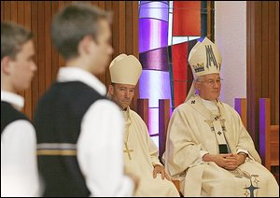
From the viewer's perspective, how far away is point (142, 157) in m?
4.00

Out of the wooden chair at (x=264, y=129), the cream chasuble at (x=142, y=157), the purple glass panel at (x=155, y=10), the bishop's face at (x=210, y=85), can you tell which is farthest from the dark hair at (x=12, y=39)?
the purple glass panel at (x=155, y=10)

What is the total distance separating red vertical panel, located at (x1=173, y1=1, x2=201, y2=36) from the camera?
5332mm

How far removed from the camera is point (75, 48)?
1.88m

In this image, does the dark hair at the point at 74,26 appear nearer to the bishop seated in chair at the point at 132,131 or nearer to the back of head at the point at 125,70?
the bishop seated in chair at the point at 132,131

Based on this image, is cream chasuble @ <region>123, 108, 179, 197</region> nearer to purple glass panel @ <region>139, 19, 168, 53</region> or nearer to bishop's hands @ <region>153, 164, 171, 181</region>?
bishop's hands @ <region>153, 164, 171, 181</region>

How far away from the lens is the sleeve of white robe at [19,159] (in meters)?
1.93

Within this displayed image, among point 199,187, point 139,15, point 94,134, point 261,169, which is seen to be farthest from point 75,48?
point 139,15

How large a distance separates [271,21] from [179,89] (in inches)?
42.9

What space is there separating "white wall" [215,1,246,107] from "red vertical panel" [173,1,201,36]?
21 centimetres

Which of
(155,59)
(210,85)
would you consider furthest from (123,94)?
(155,59)

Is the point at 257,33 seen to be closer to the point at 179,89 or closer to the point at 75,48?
the point at 179,89

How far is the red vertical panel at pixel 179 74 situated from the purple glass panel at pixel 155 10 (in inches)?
12.8

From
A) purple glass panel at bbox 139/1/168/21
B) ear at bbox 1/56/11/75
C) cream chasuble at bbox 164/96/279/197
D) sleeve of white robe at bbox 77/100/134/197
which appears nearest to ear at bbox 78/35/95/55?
sleeve of white robe at bbox 77/100/134/197

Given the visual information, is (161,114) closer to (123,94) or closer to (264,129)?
(123,94)
